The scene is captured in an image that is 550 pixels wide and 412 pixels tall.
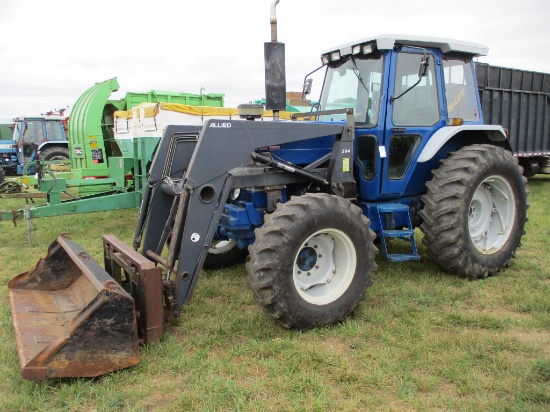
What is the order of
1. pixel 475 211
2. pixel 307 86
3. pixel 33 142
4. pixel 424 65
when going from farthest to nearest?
pixel 33 142, pixel 307 86, pixel 475 211, pixel 424 65

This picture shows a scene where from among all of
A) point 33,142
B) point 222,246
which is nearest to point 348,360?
point 222,246

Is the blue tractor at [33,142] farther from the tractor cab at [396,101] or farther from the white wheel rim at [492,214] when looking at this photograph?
the white wheel rim at [492,214]

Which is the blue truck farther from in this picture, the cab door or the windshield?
the cab door

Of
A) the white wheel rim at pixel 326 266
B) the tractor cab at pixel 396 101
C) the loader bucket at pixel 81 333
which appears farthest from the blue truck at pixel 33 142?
the white wheel rim at pixel 326 266

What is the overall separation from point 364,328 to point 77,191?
6.57 meters

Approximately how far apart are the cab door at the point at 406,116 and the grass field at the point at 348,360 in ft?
3.52

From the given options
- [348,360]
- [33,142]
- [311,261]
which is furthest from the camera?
[33,142]

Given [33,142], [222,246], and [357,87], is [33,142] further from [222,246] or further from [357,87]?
[357,87]

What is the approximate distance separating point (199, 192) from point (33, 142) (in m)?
15.1

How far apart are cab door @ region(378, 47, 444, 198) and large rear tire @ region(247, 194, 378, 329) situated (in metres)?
1.07

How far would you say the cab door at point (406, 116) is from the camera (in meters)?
4.53

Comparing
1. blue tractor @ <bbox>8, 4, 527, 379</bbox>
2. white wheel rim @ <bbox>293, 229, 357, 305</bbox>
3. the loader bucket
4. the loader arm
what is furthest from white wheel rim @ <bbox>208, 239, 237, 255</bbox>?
the loader bucket

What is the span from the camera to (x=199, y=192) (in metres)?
3.42

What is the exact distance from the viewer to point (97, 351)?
9.34 feet
